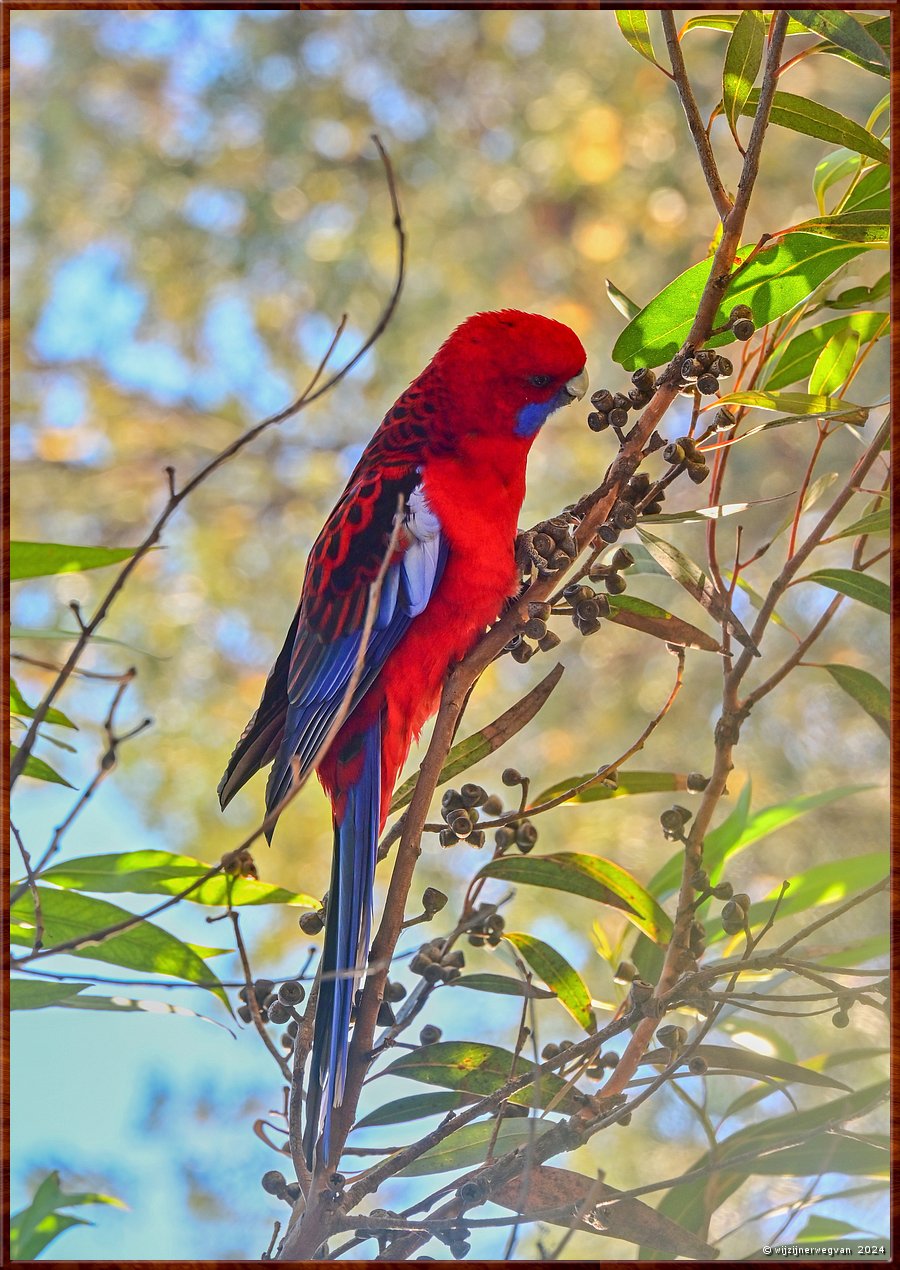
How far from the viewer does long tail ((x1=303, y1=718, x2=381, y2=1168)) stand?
29.7 inches

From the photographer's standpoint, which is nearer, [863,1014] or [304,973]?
[304,973]

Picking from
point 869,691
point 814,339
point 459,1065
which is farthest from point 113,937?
point 814,339

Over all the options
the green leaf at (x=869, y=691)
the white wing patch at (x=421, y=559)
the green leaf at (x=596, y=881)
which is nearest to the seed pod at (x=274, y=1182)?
the green leaf at (x=596, y=881)

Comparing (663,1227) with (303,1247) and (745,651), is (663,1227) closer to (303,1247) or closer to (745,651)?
(303,1247)

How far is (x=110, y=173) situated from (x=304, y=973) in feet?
6.61

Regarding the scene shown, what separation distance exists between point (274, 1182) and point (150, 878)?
25cm

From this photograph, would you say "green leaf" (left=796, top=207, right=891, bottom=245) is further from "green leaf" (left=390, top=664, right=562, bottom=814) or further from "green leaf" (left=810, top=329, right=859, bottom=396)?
"green leaf" (left=390, top=664, right=562, bottom=814)

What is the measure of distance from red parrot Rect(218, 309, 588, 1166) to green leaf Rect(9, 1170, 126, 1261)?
0.31 m

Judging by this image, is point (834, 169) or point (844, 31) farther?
point (834, 169)

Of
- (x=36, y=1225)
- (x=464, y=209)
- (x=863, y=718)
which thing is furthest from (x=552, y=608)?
(x=464, y=209)

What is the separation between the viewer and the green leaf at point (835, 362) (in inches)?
36.9

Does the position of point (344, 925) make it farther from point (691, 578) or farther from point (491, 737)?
point (691, 578)

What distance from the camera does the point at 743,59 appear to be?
0.82 meters

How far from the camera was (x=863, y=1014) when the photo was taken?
106 cm
